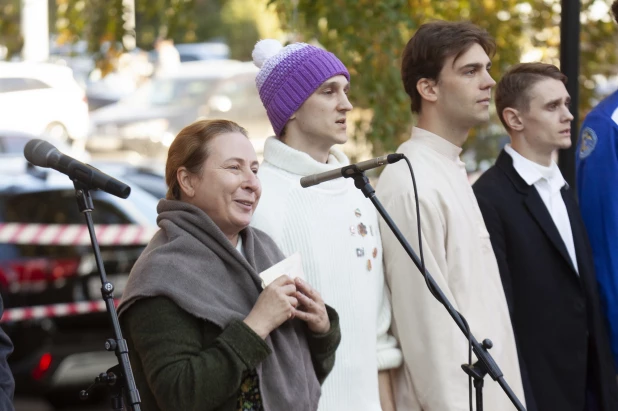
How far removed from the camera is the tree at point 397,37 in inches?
285

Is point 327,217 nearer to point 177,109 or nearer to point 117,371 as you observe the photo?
point 117,371

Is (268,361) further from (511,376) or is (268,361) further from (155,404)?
(511,376)

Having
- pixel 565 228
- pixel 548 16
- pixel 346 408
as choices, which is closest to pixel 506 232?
pixel 565 228

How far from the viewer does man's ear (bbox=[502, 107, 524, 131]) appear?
15.9 ft

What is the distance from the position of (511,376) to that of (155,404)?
5.06ft

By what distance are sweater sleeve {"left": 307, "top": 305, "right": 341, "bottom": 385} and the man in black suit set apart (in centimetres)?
109

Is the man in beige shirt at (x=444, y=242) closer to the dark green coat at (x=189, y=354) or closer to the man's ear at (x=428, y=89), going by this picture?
the man's ear at (x=428, y=89)

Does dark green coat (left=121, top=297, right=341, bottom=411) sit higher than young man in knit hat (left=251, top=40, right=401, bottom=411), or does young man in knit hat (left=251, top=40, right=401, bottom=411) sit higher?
young man in knit hat (left=251, top=40, right=401, bottom=411)

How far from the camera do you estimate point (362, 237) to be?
13.3 feet

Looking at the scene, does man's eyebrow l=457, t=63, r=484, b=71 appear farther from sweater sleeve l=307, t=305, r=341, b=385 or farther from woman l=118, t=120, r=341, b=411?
sweater sleeve l=307, t=305, r=341, b=385

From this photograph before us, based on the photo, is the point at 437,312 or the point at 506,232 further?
the point at 506,232

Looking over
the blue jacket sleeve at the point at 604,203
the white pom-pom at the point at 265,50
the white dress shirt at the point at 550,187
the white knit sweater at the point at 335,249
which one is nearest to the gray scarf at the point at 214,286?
the white knit sweater at the point at 335,249

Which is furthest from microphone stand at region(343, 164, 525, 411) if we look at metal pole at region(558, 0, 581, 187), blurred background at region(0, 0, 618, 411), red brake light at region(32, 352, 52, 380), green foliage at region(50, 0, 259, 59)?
green foliage at region(50, 0, 259, 59)

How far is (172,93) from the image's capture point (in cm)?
2091
